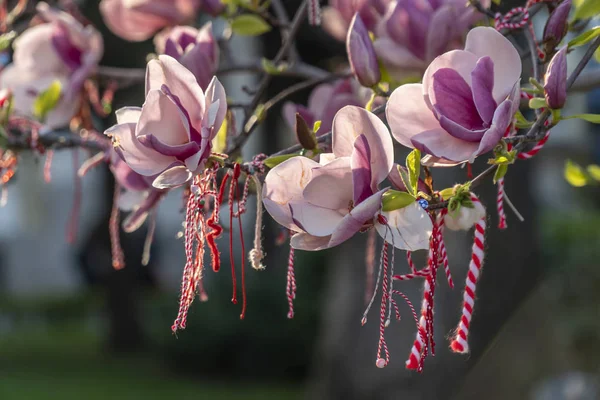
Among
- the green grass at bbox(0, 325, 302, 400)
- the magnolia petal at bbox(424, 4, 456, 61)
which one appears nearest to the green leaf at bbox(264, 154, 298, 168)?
the magnolia petal at bbox(424, 4, 456, 61)

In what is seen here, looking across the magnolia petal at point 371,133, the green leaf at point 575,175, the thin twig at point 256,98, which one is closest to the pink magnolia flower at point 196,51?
the thin twig at point 256,98

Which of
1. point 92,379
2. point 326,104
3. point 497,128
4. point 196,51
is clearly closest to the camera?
point 497,128

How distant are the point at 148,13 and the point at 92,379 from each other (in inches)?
201

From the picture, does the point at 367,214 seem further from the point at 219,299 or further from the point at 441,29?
the point at 219,299

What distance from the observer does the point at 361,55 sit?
860 millimetres

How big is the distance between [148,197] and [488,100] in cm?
48

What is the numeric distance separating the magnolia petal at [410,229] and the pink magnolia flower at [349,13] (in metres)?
0.44

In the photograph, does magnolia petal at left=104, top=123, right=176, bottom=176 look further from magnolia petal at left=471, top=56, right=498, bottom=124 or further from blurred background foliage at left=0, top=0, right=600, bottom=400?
blurred background foliage at left=0, top=0, right=600, bottom=400

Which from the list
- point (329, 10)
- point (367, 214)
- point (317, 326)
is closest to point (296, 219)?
point (367, 214)

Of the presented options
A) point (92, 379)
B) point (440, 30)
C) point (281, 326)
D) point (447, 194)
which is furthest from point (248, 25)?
point (92, 379)

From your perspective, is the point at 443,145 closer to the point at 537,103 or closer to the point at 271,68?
the point at 537,103

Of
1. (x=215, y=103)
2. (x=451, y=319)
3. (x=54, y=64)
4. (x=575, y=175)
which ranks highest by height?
(x=215, y=103)

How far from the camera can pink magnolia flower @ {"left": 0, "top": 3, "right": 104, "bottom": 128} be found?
1.22 m

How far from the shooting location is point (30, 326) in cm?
855
